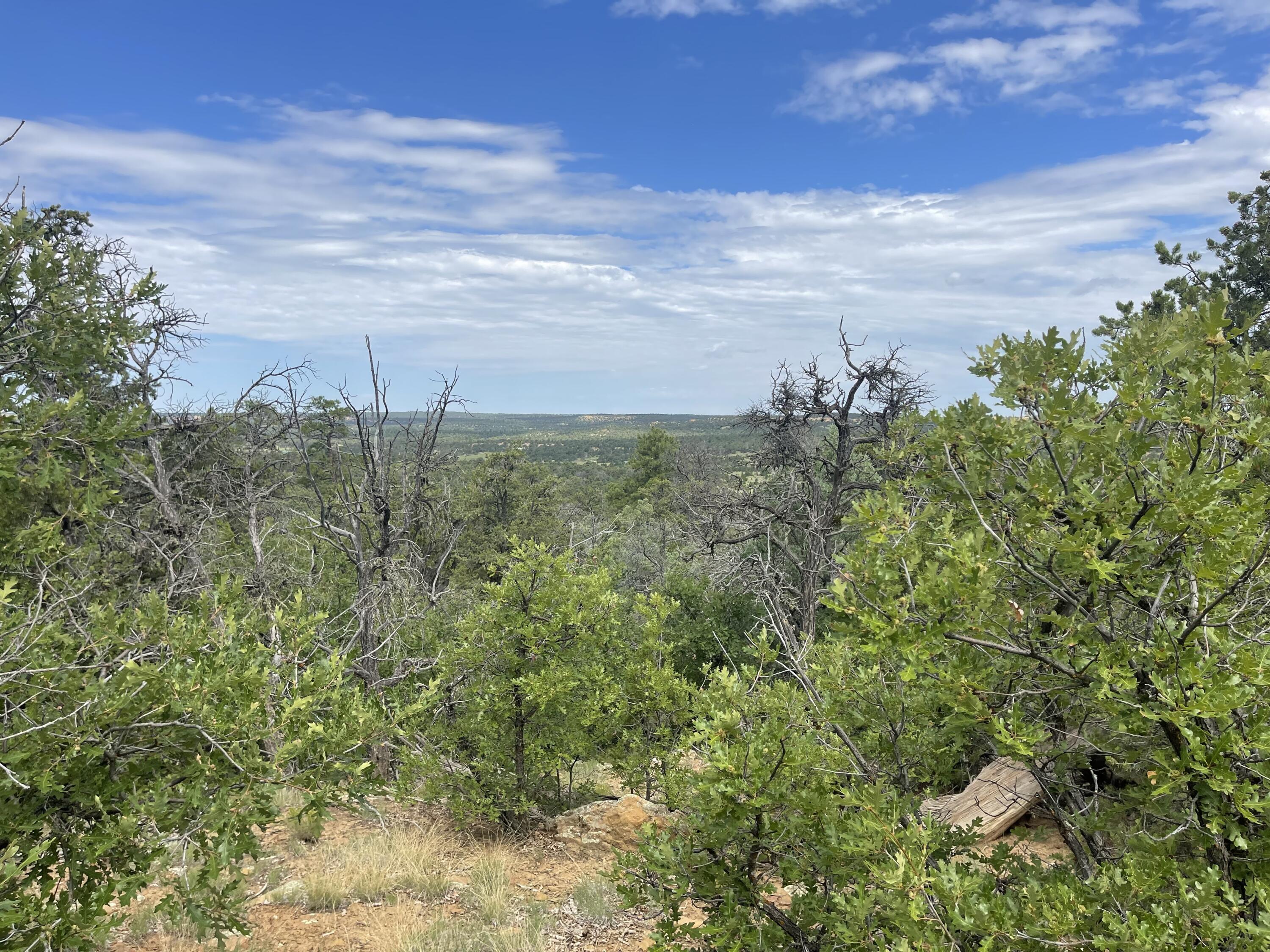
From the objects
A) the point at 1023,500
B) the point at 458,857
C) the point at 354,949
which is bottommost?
the point at 458,857

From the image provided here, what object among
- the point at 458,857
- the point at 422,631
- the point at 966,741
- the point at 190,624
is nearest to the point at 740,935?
the point at 966,741

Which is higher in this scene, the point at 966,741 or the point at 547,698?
the point at 966,741

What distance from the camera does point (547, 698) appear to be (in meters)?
7.42

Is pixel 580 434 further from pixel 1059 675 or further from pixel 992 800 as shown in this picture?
pixel 1059 675

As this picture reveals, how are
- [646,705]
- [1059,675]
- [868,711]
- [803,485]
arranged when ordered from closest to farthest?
[1059,675] → [868,711] → [646,705] → [803,485]

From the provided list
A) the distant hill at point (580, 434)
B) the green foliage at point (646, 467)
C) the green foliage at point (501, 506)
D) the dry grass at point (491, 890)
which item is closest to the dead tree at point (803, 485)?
the distant hill at point (580, 434)

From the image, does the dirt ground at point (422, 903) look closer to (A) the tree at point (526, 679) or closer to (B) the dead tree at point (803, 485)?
(A) the tree at point (526, 679)

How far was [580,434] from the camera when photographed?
121250 millimetres

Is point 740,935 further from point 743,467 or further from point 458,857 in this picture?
point 743,467

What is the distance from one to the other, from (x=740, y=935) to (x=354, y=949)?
3.29m

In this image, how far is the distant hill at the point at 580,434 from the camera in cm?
5369

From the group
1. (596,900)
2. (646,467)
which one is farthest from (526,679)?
(646,467)

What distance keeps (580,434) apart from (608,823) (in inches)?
4492

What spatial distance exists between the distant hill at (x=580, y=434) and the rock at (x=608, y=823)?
6186mm
